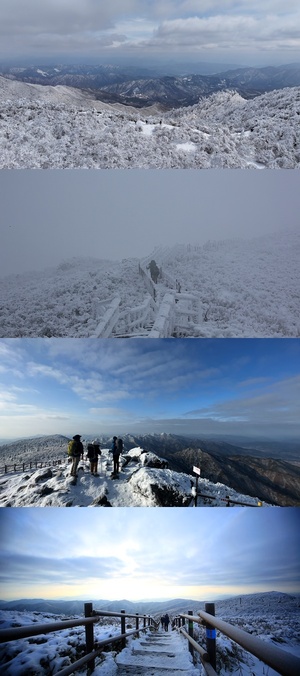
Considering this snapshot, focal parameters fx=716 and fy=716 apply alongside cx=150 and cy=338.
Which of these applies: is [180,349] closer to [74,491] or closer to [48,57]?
[74,491]

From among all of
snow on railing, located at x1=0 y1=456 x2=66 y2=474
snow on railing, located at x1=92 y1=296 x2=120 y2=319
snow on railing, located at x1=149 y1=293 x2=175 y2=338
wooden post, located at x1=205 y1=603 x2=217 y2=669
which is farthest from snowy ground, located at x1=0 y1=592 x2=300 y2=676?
snow on railing, located at x1=92 y1=296 x2=120 y2=319

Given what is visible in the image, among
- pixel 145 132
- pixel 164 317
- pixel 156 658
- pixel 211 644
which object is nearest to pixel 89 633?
pixel 211 644

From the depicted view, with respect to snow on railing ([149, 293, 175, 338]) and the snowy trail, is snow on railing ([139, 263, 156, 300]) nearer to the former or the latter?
snow on railing ([149, 293, 175, 338])

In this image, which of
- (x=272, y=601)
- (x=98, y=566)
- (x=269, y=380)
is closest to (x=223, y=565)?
(x=272, y=601)

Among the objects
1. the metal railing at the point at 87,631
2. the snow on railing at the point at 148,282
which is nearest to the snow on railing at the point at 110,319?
the snow on railing at the point at 148,282

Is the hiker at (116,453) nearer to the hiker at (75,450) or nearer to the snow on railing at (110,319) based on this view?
the hiker at (75,450)
